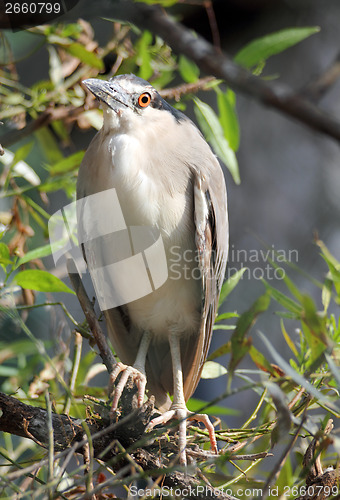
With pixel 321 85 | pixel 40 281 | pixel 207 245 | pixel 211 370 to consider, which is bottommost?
pixel 211 370

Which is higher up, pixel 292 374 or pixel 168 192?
pixel 292 374

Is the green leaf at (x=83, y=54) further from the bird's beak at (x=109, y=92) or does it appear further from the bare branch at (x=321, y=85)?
the bare branch at (x=321, y=85)

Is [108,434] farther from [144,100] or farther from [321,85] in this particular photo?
[144,100]

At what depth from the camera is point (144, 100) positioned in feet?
4.91

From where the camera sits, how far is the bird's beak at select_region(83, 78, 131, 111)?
1.39 m

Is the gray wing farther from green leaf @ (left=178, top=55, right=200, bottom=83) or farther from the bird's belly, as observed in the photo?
green leaf @ (left=178, top=55, right=200, bottom=83)

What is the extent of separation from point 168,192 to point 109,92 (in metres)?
0.28

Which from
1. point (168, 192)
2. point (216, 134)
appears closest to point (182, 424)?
point (168, 192)

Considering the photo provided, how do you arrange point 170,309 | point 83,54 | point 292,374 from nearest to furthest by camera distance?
point 292,374
point 83,54
point 170,309

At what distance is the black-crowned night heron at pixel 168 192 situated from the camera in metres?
1.48

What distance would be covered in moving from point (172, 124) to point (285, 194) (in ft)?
5.64

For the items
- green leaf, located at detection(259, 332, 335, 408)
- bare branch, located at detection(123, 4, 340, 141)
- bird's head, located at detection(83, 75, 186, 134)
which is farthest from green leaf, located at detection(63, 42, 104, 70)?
green leaf, located at detection(259, 332, 335, 408)

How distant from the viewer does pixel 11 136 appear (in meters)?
1.51

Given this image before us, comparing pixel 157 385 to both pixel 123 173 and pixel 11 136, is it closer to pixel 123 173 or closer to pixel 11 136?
pixel 123 173
